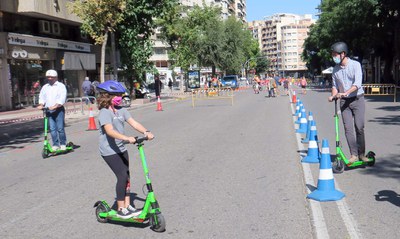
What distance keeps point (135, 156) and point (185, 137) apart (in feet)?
9.75

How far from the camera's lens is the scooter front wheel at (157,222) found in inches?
185

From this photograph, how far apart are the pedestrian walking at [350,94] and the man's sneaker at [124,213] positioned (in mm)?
3926

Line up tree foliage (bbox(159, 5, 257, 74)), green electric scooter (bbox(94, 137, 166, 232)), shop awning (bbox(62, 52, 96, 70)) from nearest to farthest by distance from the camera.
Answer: green electric scooter (bbox(94, 137, 166, 232)) < shop awning (bbox(62, 52, 96, 70)) < tree foliage (bbox(159, 5, 257, 74))

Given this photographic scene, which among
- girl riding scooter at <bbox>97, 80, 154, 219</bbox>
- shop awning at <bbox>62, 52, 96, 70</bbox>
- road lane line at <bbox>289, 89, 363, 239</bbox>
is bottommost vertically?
road lane line at <bbox>289, 89, 363, 239</bbox>

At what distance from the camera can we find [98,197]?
635 cm

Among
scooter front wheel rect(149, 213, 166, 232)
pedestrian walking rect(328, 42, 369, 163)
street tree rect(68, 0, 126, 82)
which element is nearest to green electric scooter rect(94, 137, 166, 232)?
scooter front wheel rect(149, 213, 166, 232)

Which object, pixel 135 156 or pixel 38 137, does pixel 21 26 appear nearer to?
pixel 38 137

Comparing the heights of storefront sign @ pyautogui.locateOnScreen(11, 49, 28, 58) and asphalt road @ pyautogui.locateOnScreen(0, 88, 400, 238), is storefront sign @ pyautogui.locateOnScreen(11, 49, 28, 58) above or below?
above

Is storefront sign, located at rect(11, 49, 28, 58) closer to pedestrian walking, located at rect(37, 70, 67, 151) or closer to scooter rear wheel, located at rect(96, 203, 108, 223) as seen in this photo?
pedestrian walking, located at rect(37, 70, 67, 151)

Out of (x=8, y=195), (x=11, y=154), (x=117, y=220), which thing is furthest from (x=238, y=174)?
(x=11, y=154)

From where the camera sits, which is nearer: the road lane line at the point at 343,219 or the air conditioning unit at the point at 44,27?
the road lane line at the point at 343,219

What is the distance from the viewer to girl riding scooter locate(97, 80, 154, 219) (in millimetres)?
4895

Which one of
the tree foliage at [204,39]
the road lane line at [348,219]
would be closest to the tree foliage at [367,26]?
the tree foliage at [204,39]

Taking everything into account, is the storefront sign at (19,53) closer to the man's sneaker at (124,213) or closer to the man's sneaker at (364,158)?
the man's sneaker at (364,158)
